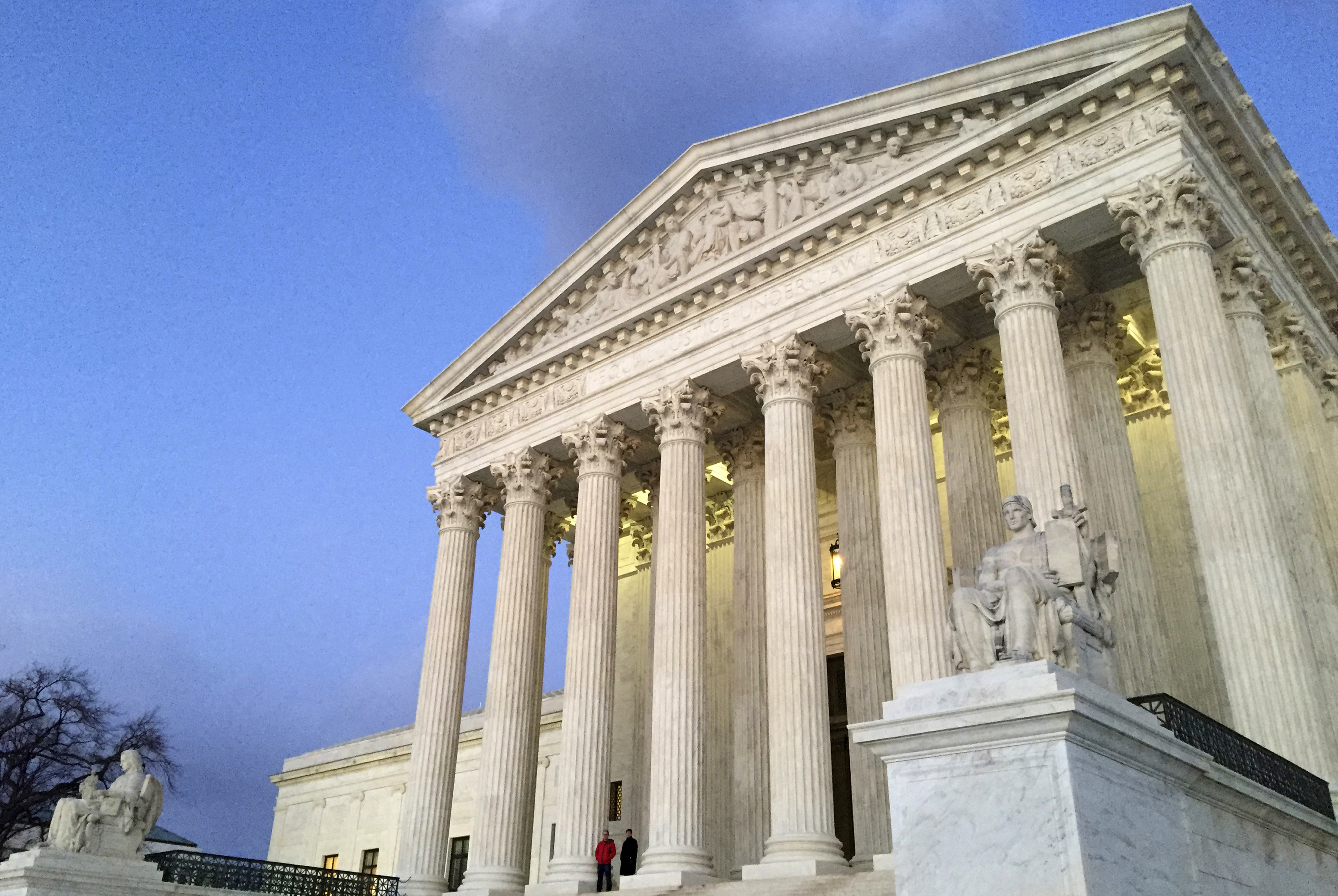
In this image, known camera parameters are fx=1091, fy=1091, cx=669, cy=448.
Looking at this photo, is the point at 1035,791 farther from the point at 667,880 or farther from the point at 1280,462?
the point at 667,880

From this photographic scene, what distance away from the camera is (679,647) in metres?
23.4

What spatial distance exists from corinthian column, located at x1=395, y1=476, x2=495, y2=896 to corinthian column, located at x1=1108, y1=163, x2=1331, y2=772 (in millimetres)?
17683

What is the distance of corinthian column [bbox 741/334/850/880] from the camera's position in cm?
1995

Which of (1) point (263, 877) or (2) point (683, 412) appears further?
(2) point (683, 412)

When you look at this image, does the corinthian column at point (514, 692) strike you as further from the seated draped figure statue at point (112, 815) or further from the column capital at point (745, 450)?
the seated draped figure statue at point (112, 815)

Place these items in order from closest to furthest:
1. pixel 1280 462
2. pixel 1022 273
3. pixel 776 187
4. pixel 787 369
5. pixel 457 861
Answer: pixel 1280 462 → pixel 1022 273 → pixel 787 369 → pixel 776 187 → pixel 457 861

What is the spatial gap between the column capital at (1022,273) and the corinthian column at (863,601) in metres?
4.75

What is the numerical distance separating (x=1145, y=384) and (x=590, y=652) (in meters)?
14.3

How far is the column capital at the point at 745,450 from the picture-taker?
2786 cm

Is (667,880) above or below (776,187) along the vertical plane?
below

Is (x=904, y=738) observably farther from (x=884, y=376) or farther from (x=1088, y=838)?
(x=884, y=376)

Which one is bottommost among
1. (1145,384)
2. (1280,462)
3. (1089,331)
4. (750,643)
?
(750,643)

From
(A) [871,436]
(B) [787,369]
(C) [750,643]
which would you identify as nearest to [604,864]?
(C) [750,643]

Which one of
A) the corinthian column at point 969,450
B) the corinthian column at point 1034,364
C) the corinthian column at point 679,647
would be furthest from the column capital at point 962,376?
the corinthian column at point 679,647
